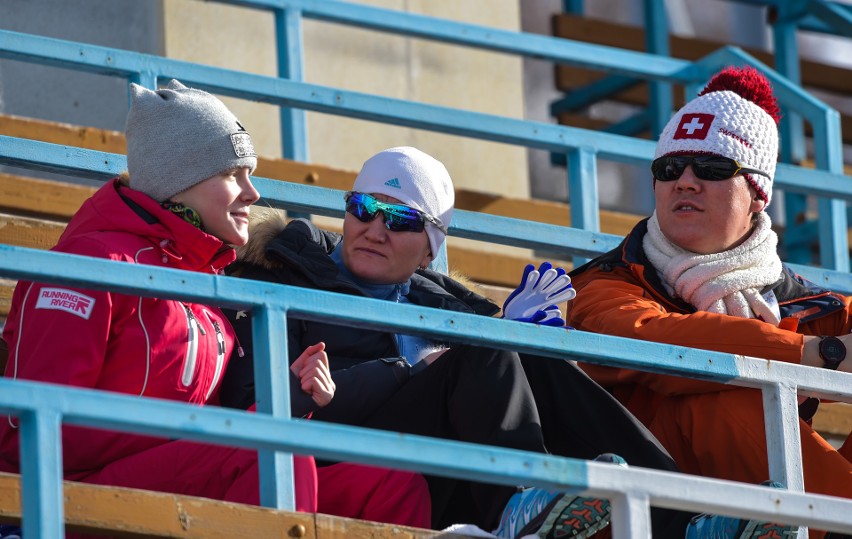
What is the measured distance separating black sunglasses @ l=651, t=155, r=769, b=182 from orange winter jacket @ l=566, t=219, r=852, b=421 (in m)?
0.18

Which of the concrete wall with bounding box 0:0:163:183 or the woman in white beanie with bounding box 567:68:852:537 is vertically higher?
the concrete wall with bounding box 0:0:163:183

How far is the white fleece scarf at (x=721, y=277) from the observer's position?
4.91m

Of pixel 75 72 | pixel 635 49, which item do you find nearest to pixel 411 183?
pixel 75 72

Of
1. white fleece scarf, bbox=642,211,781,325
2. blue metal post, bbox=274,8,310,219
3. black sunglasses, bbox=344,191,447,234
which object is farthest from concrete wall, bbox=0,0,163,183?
white fleece scarf, bbox=642,211,781,325

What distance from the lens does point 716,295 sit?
4.89 m

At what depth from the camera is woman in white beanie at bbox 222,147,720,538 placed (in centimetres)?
402

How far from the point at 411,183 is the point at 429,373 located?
31.6 inches

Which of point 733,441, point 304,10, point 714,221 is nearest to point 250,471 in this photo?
point 733,441

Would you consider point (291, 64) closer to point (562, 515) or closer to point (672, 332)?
point (672, 332)

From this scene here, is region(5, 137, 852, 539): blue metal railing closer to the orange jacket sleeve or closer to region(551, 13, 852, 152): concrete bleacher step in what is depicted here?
the orange jacket sleeve

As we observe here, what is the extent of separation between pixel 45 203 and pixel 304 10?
1.44 meters

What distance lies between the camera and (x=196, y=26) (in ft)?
27.1

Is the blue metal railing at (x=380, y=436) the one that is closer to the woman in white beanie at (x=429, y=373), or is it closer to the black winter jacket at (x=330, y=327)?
the woman in white beanie at (x=429, y=373)

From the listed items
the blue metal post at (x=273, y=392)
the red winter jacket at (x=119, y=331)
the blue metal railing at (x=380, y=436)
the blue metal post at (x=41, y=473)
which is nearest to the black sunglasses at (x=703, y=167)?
the blue metal railing at (x=380, y=436)
